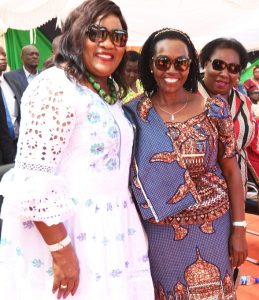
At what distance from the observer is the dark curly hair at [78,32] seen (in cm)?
150

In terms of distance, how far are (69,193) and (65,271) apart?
0.27m

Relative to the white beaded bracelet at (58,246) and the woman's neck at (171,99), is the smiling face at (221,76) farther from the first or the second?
the white beaded bracelet at (58,246)

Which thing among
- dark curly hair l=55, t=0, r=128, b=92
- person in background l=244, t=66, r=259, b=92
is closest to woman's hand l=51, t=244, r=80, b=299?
dark curly hair l=55, t=0, r=128, b=92

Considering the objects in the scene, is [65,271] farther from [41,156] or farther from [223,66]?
[223,66]

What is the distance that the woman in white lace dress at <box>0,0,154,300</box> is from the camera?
135cm

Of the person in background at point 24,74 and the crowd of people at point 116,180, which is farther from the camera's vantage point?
the person in background at point 24,74

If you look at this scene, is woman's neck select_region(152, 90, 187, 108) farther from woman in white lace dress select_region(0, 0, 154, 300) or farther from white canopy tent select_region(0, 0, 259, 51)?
white canopy tent select_region(0, 0, 259, 51)

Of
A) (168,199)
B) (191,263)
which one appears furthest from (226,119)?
(191,263)

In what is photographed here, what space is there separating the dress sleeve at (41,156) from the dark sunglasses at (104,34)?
0.83 ft

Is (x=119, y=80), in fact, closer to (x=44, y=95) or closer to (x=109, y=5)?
(x=109, y=5)

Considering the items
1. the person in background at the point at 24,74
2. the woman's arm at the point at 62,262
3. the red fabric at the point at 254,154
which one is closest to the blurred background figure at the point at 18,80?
the person in background at the point at 24,74

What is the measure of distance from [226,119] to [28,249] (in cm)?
102

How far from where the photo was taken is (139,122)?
1778 millimetres

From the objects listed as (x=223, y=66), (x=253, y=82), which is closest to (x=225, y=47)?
(x=223, y=66)
